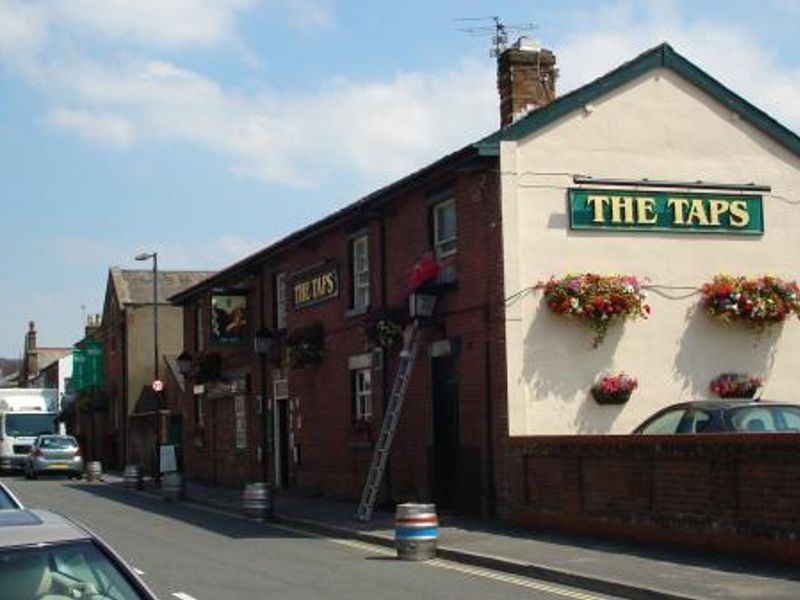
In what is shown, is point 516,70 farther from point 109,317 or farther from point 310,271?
point 109,317

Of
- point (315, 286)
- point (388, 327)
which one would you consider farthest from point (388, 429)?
point (315, 286)

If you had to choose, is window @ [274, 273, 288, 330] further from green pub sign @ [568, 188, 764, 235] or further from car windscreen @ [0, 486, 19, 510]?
car windscreen @ [0, 486, 19, 510]

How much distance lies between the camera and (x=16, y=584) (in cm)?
471

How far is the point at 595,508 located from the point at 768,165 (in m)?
7.75

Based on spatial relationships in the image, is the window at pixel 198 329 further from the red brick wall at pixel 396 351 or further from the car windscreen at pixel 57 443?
the car windscreen at pixel 57 443

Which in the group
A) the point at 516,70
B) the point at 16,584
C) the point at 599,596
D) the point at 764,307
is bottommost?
the point at 599,596

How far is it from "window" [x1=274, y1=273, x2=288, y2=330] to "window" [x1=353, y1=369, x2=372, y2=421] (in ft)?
16.9

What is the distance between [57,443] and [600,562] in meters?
32.3

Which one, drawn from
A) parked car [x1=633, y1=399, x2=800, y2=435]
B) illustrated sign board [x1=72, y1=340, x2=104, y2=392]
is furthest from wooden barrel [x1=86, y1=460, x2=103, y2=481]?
parked car [x1=633, y1=399, x2=800, y2=435]

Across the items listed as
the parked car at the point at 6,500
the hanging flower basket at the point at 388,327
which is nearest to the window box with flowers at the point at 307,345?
the hanging flower basket at the point at 388,327

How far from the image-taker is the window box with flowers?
26125mm

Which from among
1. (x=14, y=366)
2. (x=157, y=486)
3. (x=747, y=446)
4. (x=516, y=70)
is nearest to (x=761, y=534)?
(x=747, y=446)

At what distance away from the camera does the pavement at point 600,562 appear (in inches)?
442

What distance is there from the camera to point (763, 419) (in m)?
15.1
